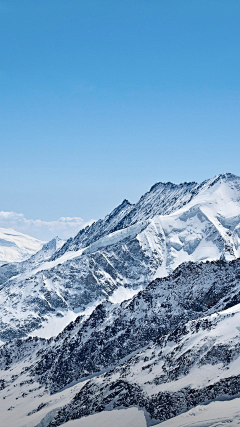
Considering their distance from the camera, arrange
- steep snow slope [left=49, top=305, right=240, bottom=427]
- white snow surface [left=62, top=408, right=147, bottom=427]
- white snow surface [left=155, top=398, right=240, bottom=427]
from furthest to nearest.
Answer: white snow surface [left=62, top=408, right=147, bottom=427]
steep snow slope [left=49, top=305, right=240, bottom=427]
white snow surface [left=155, top=398, right=240, bottom=427]

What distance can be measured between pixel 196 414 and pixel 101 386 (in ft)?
165

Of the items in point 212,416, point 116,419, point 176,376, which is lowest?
point 212,416

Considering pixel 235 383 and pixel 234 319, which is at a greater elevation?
pixel 234 319

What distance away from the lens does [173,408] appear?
148 meters

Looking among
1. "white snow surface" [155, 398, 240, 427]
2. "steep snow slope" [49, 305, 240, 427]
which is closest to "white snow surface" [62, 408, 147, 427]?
"steep snow slope" [49, 305, 240, 427]

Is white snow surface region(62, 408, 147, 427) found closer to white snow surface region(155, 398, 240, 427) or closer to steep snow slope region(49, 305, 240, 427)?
steep snow slope region(49, 305, 240, 427)

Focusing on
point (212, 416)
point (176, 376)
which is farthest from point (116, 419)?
point (212, 416)

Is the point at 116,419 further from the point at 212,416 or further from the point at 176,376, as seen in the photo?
the point at 212,416

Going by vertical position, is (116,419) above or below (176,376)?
below

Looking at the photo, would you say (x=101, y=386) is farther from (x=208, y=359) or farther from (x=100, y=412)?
(x=208, y=359)

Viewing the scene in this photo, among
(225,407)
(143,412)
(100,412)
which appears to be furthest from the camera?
(100,412)

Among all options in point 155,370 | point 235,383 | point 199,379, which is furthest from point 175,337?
point 235,383

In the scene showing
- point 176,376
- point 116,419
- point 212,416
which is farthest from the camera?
point 116,419

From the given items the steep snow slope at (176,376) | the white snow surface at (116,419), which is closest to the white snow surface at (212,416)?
the steep snow slope at (176,376)
